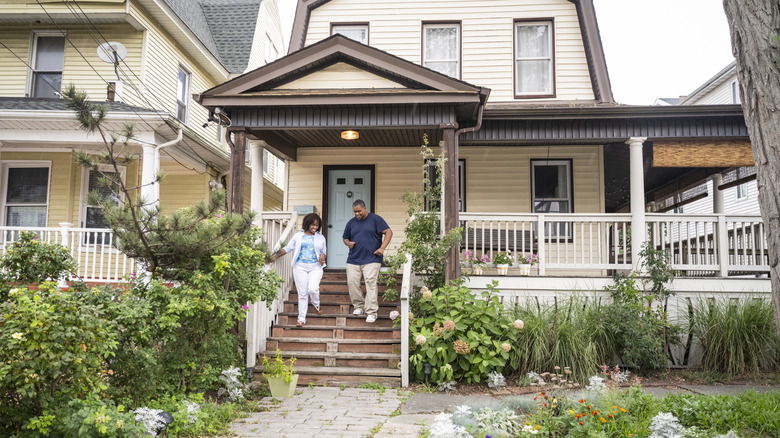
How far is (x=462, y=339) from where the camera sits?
24.5 feet

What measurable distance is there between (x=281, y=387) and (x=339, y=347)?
1.55 meters

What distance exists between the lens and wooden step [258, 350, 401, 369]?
787 centimetres

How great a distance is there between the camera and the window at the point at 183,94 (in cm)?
1484

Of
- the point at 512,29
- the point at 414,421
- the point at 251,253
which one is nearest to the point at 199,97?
the point at 251,253

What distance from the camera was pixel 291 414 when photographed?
6016mm

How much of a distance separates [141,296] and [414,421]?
289cm

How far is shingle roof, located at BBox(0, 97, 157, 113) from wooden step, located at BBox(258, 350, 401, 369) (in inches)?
236

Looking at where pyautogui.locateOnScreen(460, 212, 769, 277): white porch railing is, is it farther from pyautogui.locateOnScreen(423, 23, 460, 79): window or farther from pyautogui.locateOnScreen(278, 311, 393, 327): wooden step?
pyautogui.locateOnScreen(423, 23, 460, 79): window

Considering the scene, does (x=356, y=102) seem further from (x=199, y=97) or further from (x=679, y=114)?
(x=679, y=114)

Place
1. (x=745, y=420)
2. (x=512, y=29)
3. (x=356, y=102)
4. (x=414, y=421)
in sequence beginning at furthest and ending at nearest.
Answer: (x=512, y=29)
(x=356, y=102)
(x=414, y=421)
(x=745, y=420)

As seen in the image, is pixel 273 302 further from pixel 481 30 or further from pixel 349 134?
pixel 481 30

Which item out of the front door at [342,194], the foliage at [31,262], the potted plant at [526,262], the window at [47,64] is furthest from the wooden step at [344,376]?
the window at [47,64]

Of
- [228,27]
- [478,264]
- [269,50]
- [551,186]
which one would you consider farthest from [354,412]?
[269,50]

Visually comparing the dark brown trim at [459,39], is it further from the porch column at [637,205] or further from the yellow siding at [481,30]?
the porch column at [637,205]
